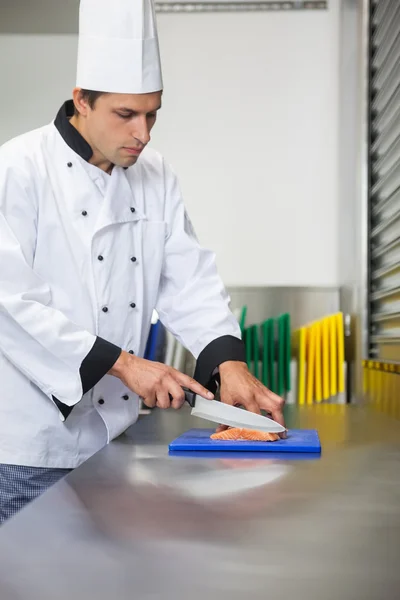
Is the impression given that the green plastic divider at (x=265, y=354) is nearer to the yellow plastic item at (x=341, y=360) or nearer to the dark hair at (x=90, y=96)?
the yellow plastic item at (x=341, y=360)

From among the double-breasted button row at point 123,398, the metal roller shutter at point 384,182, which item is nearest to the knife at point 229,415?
the double-breasted button row at point 123,398

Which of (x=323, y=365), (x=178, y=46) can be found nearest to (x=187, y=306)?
(x=323, y=365)

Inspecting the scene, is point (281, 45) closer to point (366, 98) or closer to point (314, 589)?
point (366, 98)

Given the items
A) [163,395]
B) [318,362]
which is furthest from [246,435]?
[318,362]

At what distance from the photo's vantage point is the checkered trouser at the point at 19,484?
146cm

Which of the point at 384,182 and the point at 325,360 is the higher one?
the point at 384,182

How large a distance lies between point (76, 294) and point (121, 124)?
0.35 metres

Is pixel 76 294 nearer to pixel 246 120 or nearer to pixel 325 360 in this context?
pixel 325 360

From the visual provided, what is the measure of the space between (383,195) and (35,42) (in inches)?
63.0

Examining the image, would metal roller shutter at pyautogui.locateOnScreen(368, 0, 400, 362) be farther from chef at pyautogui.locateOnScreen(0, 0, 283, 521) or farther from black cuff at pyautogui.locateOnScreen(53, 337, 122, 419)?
black cuff at pyautogui.locateOnScreen(53, 337, 122, 419)

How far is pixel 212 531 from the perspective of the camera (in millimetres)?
801

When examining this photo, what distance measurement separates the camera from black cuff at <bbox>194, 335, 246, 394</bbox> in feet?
5.30

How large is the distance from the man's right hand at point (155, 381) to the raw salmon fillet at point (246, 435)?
0.24 ft

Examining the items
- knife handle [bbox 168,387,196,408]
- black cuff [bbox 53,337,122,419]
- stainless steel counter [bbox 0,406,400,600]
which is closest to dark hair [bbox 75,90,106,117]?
black cuff [bbox 53,337,122,419]
